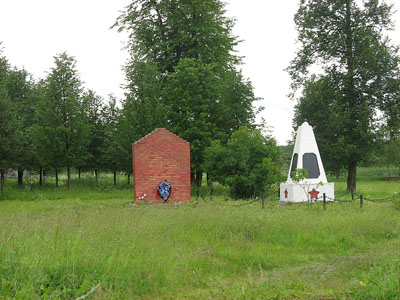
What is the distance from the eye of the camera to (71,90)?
87.2 ft

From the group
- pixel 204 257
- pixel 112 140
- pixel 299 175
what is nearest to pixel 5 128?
pixel 112 140

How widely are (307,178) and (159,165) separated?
7.61 m

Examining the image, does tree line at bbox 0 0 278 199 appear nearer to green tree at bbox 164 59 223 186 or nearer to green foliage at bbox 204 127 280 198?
green tree at bbox 164 59 223 186

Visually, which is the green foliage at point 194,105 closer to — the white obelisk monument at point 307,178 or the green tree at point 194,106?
the green tree at point 194,106

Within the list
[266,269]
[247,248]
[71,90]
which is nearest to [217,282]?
[266,269]

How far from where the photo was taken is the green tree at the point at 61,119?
25.9m

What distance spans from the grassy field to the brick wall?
6.25m

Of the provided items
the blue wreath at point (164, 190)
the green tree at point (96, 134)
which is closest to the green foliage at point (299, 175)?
the blue wreath at point (164, 190)

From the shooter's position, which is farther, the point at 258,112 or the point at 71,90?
the point at 258,112

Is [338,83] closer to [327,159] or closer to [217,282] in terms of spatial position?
[327,159]

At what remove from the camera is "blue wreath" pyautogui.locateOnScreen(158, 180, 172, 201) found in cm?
1769

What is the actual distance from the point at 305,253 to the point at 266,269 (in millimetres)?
1622

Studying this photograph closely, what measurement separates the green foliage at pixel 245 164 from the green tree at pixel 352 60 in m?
7.93

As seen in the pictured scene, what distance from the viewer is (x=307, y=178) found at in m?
20.1
